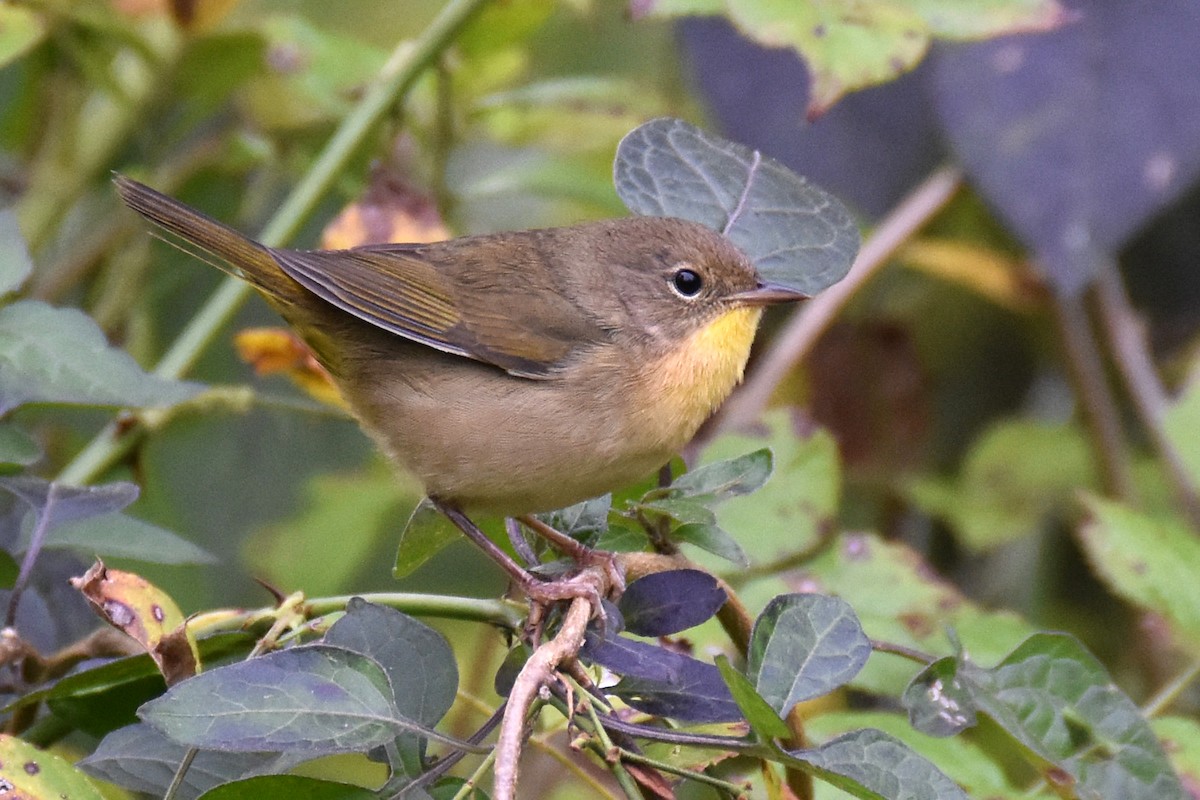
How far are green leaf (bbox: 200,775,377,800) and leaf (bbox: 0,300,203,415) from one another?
0.70 meters

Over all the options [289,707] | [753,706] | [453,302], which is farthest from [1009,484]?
[289,707]

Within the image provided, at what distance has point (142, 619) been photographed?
1646 mm

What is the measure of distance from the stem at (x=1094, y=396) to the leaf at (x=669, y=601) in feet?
7.37

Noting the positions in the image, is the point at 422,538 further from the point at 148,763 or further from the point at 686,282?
the point at 686,282

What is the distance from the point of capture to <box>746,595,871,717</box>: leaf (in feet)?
5.21

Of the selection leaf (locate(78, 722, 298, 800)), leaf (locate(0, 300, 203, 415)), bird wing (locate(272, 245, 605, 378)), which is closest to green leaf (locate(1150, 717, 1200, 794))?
bird wing (locate(272, 245, 605, 378))

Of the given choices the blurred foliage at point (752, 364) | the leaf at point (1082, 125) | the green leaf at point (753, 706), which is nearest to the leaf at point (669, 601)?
the blurred foliage at point (752, 364)

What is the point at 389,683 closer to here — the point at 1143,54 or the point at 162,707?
the point at 162,707

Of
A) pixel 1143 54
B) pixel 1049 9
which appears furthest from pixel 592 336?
pixel 1143 54

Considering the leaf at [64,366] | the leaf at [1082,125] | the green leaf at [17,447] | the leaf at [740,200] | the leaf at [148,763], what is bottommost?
the leaf at [148,763]

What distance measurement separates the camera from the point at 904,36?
254 cm

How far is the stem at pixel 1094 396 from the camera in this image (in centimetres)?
371

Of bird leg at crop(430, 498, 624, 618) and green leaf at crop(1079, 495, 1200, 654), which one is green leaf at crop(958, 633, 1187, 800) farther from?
green leaf at crop(1079, 495, 1200, 654)

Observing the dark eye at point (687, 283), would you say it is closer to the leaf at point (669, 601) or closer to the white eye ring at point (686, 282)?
the white eye ring at point (686, 282)
